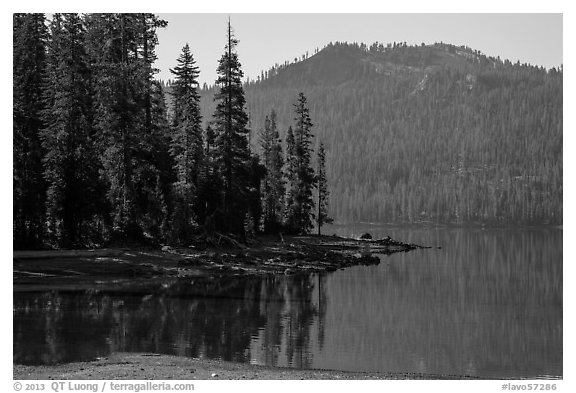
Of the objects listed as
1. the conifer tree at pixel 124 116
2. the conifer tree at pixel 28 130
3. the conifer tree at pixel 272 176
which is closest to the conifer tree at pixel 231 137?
the conifer tree at pixel 124 116

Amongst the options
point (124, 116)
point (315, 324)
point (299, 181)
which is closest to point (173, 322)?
point (315, 324)

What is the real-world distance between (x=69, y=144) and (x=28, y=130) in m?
4.33

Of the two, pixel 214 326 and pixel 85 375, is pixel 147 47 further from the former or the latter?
pixel 85 375

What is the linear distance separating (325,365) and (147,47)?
37.0 metres

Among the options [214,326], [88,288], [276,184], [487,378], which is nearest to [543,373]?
[487,378]

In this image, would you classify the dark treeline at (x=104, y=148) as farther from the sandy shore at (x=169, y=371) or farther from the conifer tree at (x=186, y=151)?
the sandy shore at (x=169, y=371)

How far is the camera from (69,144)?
152 ft

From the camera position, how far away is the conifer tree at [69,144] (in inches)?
1795

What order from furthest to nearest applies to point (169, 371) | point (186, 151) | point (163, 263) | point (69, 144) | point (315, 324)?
point (186, 151) → point (69, 144) → point (163, 263) → point (315, 324) → point (169, 371)

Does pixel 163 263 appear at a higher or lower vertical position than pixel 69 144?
lower

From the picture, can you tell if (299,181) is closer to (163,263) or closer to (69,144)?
(163,263)

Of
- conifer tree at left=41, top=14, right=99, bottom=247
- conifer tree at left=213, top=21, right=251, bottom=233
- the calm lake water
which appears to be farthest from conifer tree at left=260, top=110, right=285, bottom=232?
the calm lake water

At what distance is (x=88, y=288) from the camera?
1483 inches
